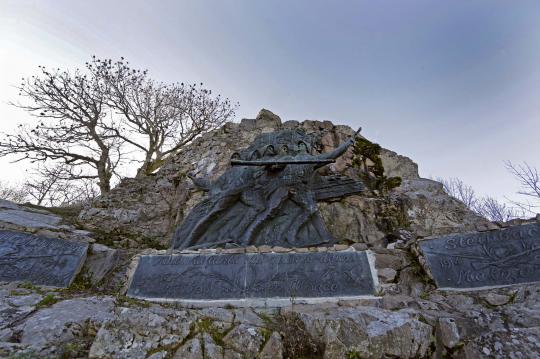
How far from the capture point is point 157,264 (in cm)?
439

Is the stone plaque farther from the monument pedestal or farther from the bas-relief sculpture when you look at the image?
the bas-relief sculpture

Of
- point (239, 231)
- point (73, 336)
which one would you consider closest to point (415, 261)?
point (239, 231)

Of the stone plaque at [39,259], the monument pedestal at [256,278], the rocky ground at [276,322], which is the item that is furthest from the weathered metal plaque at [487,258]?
the stone plaque at [39,259]

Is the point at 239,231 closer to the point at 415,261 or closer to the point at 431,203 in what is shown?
the point at 415,261

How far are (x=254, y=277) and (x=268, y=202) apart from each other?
6.42 feet

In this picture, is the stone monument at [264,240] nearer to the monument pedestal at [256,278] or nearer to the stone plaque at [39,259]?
the monument pedestal at [256,278]

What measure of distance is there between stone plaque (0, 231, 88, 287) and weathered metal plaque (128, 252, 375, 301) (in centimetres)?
103

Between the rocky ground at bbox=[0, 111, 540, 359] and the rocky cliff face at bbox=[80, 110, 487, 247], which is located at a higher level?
the rocky cliff face at bbox=[80, 110, 487, 247]

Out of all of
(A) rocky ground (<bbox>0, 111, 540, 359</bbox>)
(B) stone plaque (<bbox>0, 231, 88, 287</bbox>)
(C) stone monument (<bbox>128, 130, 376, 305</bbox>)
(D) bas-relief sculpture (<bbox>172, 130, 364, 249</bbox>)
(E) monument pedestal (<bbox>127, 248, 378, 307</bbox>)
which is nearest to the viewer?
(A) rocky ground (<bbox>0, 111, 540, 359</bbox>)

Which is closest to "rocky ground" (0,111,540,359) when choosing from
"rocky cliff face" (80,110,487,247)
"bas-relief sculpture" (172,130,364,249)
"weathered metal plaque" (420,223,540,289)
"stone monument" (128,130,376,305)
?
"weathered metal plaque" (420,223,540,289)

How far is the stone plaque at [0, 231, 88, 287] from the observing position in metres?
4.19

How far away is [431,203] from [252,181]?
4.25 meters

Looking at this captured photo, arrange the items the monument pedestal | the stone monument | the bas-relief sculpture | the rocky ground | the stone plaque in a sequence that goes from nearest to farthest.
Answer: the rocky ground, the monument pedestal, the stone monument, the stone plaque, the bas-relief sculpture

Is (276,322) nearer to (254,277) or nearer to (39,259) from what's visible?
(254,277)
